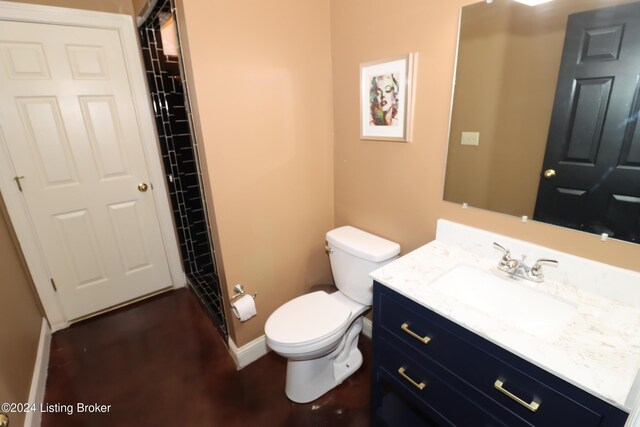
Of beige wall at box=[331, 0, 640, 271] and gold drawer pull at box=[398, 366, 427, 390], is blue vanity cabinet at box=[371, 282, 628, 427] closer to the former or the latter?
gold drawer pull at box=[398, 366, 427, 390]

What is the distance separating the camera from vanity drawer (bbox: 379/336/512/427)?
1.00 m

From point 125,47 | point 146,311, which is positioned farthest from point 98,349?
point 125,47

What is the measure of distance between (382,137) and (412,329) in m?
0.97

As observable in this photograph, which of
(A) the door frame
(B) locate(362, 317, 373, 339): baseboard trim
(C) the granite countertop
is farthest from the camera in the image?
(B) locate(362, 317, 373, 339): baseboard trim

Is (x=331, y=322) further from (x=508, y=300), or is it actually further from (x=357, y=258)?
(x=508, y=300)

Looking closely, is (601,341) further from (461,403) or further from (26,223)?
(26,223)

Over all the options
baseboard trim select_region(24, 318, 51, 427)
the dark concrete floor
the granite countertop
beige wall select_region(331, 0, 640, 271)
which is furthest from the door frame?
the granite countertop

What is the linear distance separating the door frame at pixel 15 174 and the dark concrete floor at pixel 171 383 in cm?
42

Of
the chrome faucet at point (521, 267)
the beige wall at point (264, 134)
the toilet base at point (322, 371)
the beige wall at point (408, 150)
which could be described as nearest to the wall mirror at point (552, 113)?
the beige wall at point (408, 150)

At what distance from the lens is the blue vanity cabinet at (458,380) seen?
2.57 ft

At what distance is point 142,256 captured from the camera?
2.45 meters

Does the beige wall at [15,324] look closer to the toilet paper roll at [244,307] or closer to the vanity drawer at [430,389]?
the toilet paper roll at [244,307]

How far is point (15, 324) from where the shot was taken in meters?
1.63

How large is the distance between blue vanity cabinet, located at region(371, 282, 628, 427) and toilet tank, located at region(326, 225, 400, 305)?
35 centimetres
